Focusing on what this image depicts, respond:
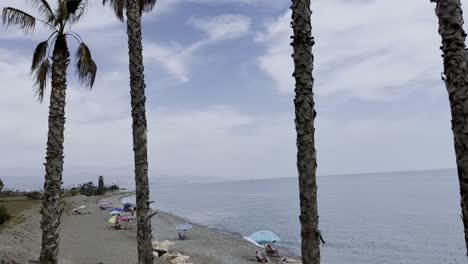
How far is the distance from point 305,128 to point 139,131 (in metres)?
4.77

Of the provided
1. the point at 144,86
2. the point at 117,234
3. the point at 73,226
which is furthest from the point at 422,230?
the point at 144,86

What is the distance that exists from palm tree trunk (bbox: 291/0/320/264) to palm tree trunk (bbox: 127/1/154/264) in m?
4.48

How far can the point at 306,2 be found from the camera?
5.54 m

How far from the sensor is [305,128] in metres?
5.29

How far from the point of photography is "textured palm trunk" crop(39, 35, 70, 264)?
9938 millimetres

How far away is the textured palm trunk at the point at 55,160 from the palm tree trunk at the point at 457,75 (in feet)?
30.1

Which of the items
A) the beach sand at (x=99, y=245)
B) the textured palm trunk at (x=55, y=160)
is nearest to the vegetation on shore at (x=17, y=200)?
the beach sand at (x=99, y=245)

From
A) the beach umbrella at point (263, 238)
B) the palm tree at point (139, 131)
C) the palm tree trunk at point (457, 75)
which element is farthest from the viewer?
the beach umbrella at point (263, 238)

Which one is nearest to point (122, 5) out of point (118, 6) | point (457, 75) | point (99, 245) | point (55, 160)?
point (118, 6)

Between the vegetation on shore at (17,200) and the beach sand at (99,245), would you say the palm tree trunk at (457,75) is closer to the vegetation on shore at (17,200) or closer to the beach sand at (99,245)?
the beach sand at (99,245)

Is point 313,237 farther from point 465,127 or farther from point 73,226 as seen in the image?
point 73,226

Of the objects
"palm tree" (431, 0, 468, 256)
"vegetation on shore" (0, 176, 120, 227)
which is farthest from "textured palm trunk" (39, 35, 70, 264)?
"vegetation on shore" (0, 176, 120, 227)

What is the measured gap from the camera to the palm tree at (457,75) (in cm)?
420

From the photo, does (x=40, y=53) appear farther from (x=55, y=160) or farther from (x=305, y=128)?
(x=305, y=128)
